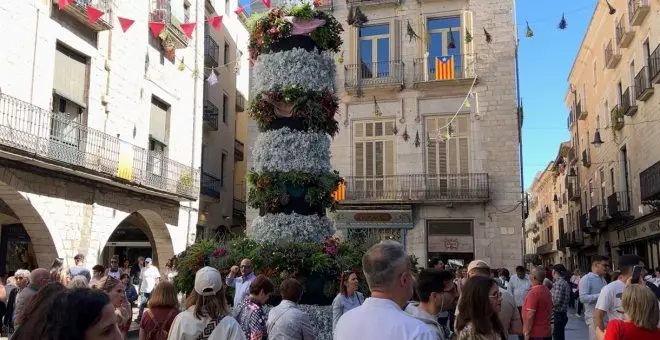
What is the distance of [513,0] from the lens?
21938mm

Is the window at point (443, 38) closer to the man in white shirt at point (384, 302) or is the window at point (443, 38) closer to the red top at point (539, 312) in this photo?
the red top at point (539, 312)

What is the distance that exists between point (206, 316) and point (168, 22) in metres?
16.6

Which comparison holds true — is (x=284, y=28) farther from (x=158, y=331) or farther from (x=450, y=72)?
(x=450, y=72)

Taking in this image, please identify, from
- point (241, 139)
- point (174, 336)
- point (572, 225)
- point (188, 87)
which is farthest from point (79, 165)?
point (572, 225)

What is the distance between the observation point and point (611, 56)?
Result: 25.4 meters

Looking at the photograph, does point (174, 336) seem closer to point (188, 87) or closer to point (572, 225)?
point (188, 87)

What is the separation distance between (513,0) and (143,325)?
2053cm

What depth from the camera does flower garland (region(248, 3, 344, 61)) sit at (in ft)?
26.9

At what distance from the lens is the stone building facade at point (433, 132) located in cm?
2130

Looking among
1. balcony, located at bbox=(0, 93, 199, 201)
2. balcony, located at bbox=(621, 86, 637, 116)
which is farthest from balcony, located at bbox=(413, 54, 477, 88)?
balcony, located at bbox=(0, 93, 199, 201)

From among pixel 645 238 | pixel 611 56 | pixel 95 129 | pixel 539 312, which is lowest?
pixel 539 312

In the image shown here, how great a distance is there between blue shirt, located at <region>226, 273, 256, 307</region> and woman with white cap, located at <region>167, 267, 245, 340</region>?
2.66 m

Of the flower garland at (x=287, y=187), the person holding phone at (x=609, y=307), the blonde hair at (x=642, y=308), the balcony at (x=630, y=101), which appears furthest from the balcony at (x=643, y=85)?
the blonde hair at (x=642, y=308)

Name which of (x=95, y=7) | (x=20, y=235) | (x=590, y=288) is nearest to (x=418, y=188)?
(x=95, y=7)
